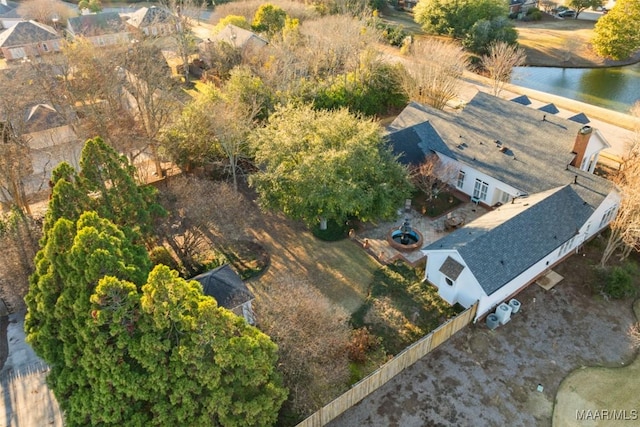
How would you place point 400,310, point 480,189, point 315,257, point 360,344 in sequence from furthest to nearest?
point 480,189 < point 315,257 < point 400,310 < point 360,344

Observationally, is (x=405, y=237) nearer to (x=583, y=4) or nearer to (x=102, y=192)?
(x=102, y=192)

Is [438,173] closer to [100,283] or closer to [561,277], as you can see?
[561,277]

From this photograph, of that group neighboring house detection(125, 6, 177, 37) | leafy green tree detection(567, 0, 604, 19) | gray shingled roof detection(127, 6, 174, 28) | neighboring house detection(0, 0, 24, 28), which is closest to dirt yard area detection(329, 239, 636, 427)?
neighboring house detection(125, 6, 177, 37)

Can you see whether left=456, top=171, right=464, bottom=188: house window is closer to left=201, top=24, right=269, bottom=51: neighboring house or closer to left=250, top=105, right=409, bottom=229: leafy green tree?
left=250, top=105, right=409, bottom=229: leafy green tree

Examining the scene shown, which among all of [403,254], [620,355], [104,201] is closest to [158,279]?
[104,201]

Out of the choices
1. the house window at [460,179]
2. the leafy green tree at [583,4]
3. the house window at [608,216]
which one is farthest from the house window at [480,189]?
the leafy green tree at [583,4]

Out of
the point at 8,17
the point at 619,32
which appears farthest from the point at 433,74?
the point at 8,17
